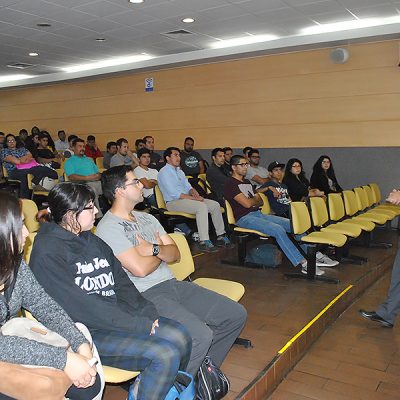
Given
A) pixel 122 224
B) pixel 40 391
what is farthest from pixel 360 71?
pixel 40 391

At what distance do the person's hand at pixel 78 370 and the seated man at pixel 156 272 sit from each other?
2.28 ft

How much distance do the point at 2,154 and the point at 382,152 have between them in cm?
582

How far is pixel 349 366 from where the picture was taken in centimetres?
284

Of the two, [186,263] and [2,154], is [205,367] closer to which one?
[186,263]

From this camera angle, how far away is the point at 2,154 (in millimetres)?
6543

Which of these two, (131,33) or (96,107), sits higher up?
(131,33)

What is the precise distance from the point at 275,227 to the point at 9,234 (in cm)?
338

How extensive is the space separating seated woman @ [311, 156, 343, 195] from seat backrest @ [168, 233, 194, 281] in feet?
13.7

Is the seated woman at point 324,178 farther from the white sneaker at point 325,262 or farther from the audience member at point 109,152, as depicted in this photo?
the audience member at point 109,152

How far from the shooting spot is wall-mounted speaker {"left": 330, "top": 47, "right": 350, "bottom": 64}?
7.46 meters


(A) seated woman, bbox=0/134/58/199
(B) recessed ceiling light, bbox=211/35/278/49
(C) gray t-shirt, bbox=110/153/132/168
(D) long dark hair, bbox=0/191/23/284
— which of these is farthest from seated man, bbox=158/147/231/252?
(D) long dark hair, bbox=0/191/23/284

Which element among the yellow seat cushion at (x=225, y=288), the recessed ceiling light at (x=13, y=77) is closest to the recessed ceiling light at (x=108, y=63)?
the recessed ceiling light at (x=13, y=77)

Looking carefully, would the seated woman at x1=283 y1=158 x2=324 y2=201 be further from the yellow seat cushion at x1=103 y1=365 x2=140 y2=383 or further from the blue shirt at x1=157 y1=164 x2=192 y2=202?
the yellow seat cushion at x1=103 y1=365 x2=140 y2=383

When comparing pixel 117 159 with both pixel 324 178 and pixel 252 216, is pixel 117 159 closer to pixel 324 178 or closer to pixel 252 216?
pixel 324 178
